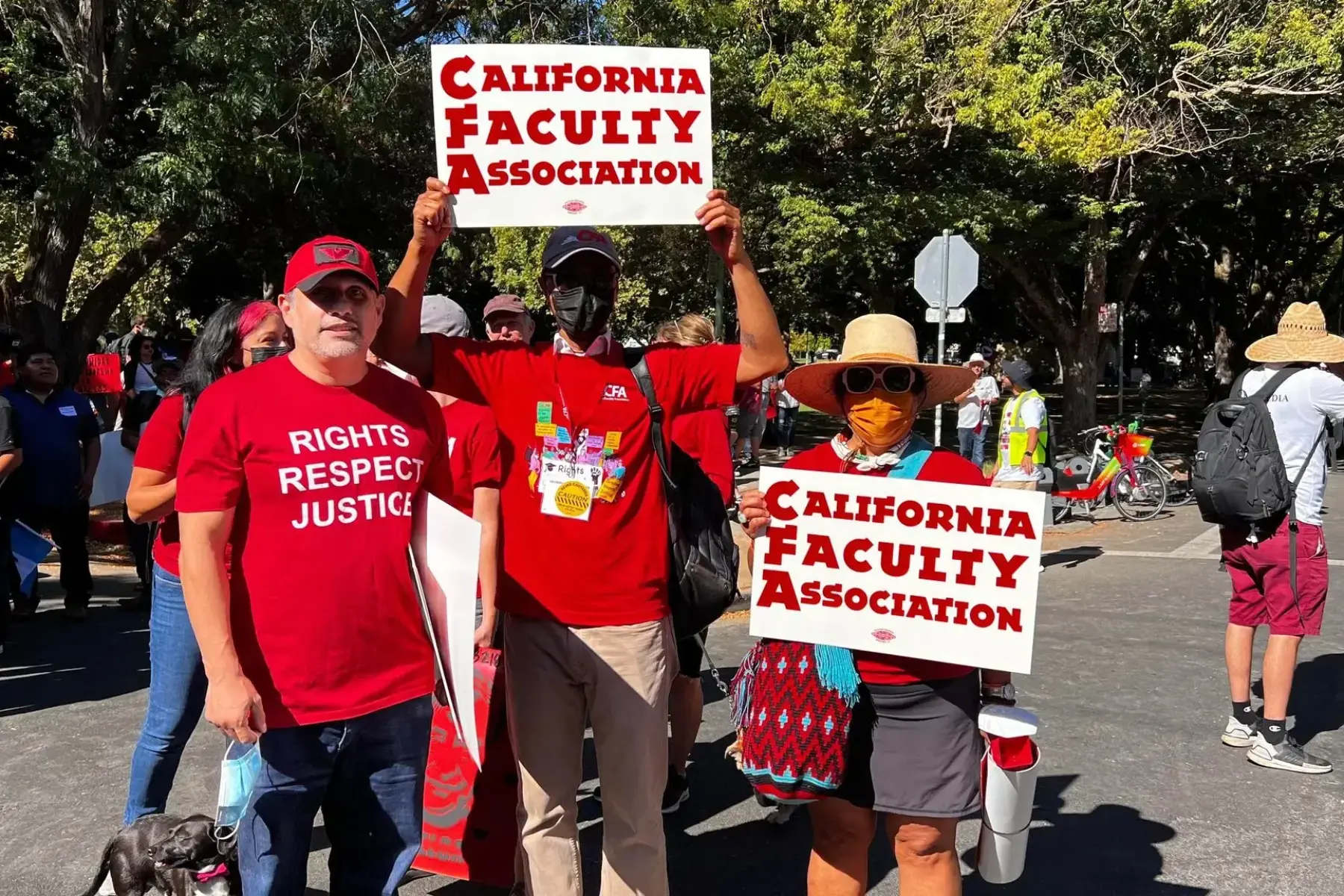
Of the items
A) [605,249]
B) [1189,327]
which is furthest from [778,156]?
[1189,327]

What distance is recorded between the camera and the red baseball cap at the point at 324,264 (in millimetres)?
2447

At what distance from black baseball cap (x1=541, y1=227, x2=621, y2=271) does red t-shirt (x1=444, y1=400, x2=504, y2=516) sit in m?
0.44

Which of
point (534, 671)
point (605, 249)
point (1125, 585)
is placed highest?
point (605, 249)

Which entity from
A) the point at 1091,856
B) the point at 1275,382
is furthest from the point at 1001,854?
the point at 1275,382

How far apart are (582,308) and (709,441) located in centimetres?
129

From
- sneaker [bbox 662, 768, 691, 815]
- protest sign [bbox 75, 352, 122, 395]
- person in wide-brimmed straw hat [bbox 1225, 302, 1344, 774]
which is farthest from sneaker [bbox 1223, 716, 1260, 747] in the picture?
protest sign [bbox 75, 352, 122, 395]

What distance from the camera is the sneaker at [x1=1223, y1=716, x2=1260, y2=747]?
502 centimetres

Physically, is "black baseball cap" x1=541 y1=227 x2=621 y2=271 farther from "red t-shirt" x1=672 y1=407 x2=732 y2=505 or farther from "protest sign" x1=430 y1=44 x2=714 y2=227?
"red t-shirt" x1=672 y1=407 x2=732 y2=505

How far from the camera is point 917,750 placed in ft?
9.34

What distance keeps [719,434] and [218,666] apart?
2.22m

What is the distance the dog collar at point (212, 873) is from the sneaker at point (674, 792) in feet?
6.39

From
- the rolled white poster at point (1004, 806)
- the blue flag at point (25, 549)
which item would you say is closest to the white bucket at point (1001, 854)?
the rolled white poster at point (1004, 806)

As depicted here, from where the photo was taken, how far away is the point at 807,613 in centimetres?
295

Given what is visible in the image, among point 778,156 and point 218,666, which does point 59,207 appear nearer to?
point 778,156
